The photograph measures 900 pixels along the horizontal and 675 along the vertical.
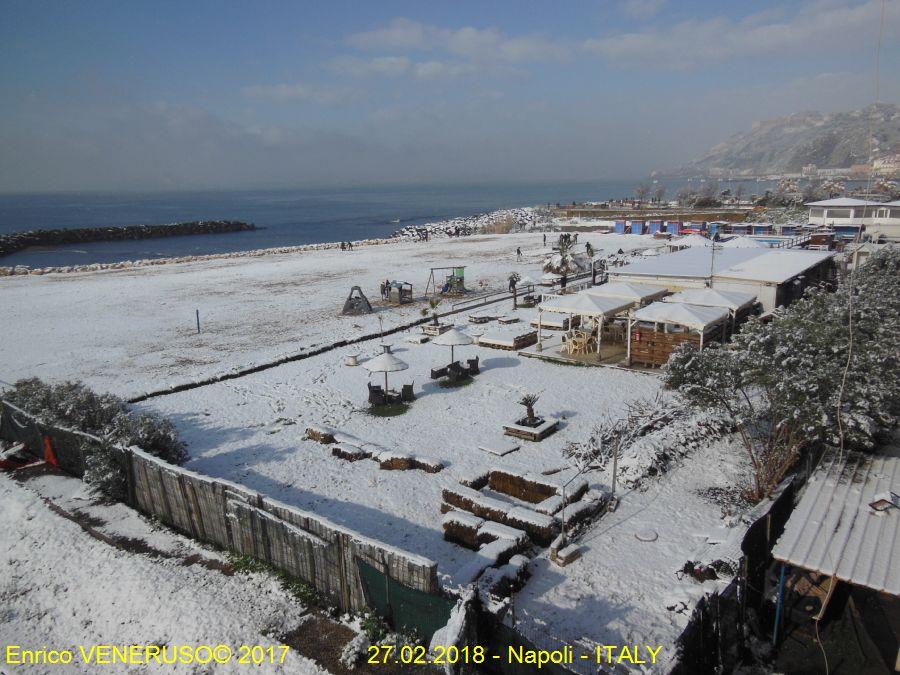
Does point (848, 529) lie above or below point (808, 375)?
below

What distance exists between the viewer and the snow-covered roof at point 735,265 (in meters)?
21.7

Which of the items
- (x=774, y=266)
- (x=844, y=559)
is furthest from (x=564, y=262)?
(x=844, y=559)

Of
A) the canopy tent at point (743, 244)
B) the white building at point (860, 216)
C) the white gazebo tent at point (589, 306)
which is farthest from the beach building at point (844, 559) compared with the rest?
the white building at point (860, 216)

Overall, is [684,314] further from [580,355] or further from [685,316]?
[580,355]

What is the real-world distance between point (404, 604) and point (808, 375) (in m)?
7.11

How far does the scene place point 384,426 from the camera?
14609 millimetres

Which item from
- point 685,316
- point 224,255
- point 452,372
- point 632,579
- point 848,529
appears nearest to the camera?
point 848,529

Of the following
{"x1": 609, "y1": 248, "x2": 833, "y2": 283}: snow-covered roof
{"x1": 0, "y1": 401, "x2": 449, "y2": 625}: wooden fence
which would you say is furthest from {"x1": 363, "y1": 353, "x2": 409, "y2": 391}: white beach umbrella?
{"x1": 609, "y1": 248, "x2": 833, "y2": 283}: snow-covered roof

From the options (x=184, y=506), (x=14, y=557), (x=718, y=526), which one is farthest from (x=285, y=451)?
(x=718, y=526)

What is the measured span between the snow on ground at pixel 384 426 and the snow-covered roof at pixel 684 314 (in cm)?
190

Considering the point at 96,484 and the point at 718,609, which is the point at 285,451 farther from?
the point at 718,609

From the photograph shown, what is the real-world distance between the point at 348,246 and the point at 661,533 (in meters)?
52.6

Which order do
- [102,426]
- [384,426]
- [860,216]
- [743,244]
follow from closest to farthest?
[102,426]
[384,426]
[743,244]
[860,216]

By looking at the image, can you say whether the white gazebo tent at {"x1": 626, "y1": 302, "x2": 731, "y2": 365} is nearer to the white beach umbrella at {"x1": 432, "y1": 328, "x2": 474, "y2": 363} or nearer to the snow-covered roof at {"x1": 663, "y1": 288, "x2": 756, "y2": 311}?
the snow-covered roof at {"x1": 663, "y1": 288, "x2": 756, "y2": 311}
